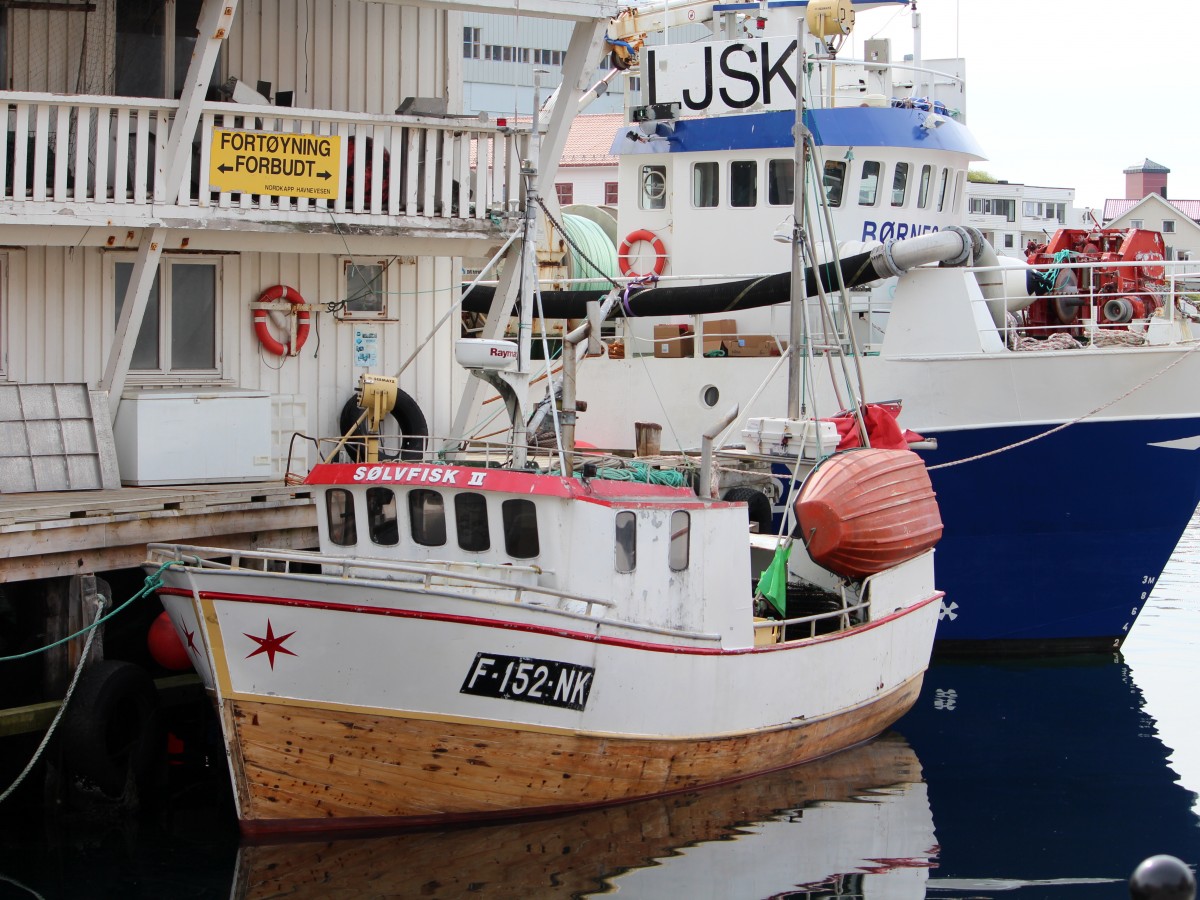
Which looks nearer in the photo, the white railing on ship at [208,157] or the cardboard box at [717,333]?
the white railing on ship at [208,157]

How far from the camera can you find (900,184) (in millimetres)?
19781

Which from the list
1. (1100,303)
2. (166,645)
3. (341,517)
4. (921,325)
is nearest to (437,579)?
(341,517)

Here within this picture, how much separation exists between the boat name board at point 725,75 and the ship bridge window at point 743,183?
71 cm

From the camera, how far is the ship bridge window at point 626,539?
1180 centimetres

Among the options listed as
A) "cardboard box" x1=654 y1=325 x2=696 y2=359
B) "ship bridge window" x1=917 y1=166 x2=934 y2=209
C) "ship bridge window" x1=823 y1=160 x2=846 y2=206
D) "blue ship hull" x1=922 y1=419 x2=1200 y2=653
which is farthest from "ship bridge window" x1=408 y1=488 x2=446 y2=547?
"ship bridge window" x1=917 y1=166 x2=934 y2=209

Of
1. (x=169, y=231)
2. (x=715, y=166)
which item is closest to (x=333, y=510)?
(x=169, y=231)

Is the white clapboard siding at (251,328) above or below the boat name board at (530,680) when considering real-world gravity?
above

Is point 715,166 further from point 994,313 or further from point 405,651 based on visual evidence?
point 405,651

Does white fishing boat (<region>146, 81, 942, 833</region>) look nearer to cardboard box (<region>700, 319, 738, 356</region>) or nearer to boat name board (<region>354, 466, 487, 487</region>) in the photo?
boat name board (<region>354, 466, 487, 487</region>)

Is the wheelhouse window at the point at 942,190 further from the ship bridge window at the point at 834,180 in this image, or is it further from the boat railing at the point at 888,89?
the ship bridge window at the point at 834,180

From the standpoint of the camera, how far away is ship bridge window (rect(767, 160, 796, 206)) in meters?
19.2

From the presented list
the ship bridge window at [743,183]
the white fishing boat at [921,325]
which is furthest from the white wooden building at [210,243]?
the ship bridge window at [743,183]

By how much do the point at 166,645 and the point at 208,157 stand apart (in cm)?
416

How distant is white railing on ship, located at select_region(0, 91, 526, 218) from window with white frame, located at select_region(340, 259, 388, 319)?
1115mm
